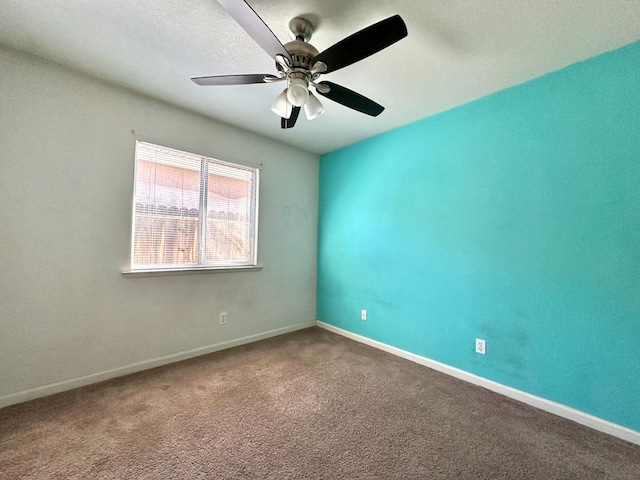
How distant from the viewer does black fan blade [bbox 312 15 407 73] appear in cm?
115

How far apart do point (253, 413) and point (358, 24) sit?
8.54 feet

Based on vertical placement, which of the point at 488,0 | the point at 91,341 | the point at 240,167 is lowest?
the point at 91,341

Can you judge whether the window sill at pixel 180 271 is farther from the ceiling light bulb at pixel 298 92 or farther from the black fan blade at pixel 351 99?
the black fan blade at pixel 351 99

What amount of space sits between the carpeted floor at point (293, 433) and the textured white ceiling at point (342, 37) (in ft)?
8.16

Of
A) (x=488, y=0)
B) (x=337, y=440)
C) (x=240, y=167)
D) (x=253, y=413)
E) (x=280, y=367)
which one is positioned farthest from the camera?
(x=240, y=167)

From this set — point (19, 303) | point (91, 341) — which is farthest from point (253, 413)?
point (19, 303)

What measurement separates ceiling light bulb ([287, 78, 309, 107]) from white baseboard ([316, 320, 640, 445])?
8.34ft

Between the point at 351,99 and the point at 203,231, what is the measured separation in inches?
78.1

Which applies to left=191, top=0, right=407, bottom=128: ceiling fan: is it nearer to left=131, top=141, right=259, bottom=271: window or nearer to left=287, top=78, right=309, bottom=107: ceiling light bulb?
left=287, top=78, right=309, bottom=107: ceiling light bulb

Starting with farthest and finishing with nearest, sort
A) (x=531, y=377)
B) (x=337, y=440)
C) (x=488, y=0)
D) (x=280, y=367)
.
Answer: (x=280, y=367)
(x=531, y=377)
(x=337, y=440)
(x=488, y=0)

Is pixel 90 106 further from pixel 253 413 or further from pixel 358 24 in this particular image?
pixel 253 413

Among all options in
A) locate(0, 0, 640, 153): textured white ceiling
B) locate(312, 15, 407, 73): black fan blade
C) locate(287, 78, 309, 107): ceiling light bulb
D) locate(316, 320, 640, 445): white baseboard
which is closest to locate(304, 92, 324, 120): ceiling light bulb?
locate(287, 78, 309, 107): ceiling light bulb

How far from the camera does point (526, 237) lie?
2.02 m

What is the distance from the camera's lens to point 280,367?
2453mm
